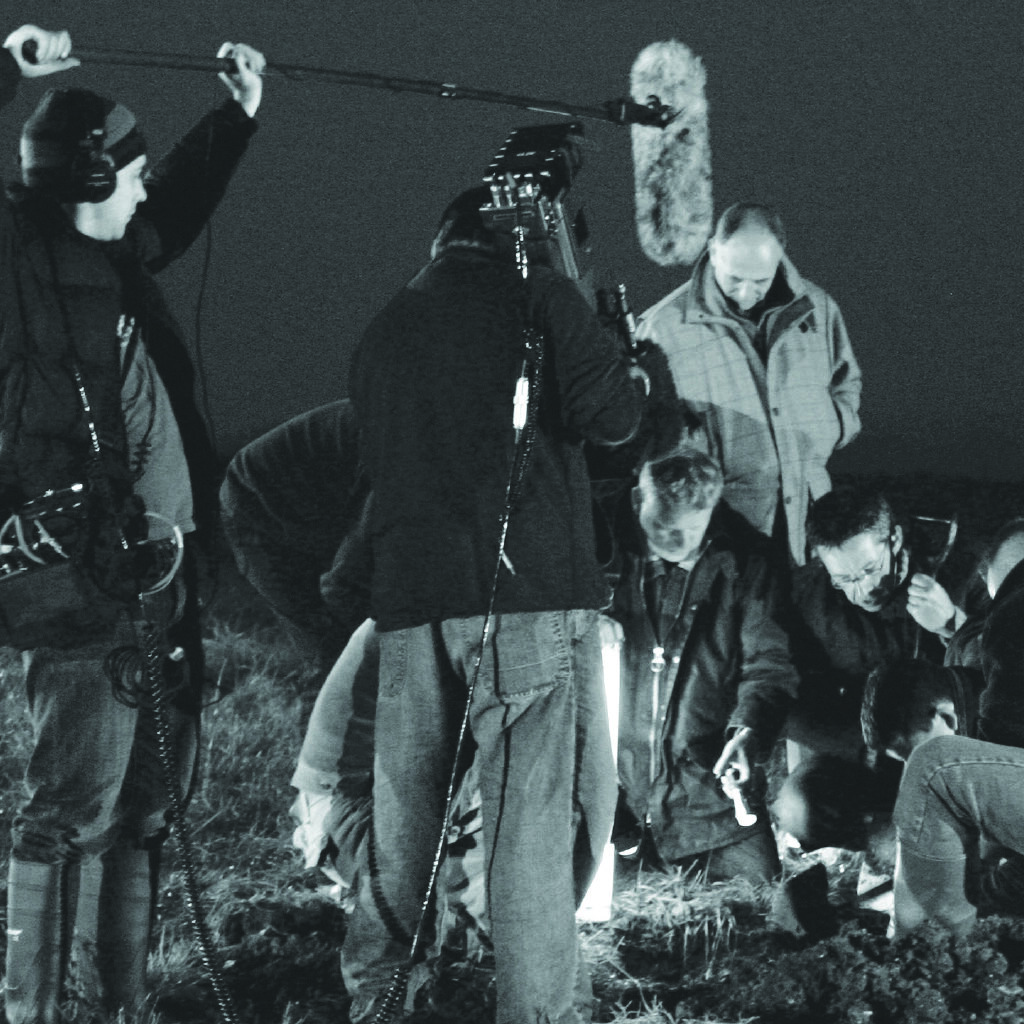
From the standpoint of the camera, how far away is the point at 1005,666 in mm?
3441

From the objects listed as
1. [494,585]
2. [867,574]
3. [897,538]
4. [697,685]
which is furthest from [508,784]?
[897,538]

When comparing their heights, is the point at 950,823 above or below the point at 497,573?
below

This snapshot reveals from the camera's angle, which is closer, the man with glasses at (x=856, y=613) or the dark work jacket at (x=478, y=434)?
the dark work jacket at (x=478, y=434)

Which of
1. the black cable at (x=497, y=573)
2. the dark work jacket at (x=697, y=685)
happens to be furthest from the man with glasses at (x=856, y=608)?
the black cable at (x=497, y=573)

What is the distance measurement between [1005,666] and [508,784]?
1314mm

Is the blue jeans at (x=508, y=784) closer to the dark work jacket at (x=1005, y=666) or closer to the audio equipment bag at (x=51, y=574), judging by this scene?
the audio equipment bag at (x=51, y=574)

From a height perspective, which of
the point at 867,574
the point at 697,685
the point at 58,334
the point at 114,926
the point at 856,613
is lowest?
the point at 114,926

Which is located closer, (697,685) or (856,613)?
(697,685)

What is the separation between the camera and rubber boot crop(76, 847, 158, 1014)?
3.12m

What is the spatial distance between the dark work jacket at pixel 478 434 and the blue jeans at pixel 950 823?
109 cm

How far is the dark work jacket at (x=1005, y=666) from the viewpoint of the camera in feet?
11.2

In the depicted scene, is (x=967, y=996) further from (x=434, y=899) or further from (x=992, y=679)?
(x=434, y=899)

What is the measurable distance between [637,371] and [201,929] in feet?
5.66

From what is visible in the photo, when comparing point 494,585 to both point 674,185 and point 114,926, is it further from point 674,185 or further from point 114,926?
point 674,185
